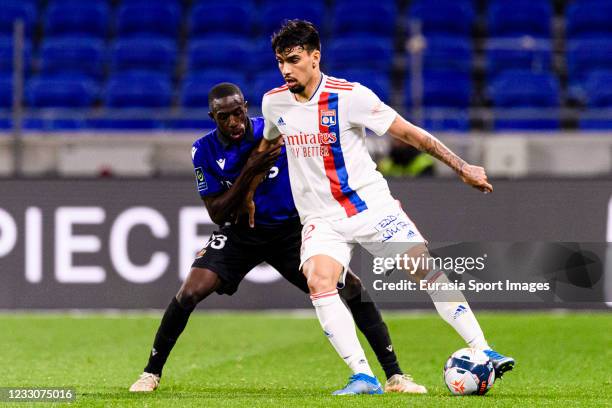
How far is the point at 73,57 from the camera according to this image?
17906mm

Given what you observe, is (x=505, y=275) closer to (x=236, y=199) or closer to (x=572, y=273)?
(x=572, y=273)

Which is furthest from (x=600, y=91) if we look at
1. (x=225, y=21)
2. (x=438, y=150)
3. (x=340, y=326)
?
(x=340, y=326)

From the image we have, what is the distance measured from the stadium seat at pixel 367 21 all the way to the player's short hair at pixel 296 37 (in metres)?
12.0

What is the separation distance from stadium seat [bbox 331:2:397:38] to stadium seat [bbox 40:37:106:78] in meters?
3.65

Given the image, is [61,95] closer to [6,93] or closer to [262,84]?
[6,93]

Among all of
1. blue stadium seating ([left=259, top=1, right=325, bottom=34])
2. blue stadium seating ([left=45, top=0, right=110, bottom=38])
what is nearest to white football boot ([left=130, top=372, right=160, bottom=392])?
blue stadium seating ([left=259, top=1, right=325, bottom=34])

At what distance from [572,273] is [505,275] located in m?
0.62

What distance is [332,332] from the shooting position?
6.53 meters

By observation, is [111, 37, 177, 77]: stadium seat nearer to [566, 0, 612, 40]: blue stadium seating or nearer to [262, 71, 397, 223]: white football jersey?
[566, 0, 612, 40]: blue stadium seating

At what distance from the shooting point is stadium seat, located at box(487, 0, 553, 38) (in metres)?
18.1

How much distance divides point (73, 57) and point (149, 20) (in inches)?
57.7

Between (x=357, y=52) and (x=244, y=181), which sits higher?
(x=357, y=52)

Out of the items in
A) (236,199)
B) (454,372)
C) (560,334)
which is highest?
(236,199)

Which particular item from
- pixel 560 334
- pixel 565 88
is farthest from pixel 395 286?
pixel 565 88
